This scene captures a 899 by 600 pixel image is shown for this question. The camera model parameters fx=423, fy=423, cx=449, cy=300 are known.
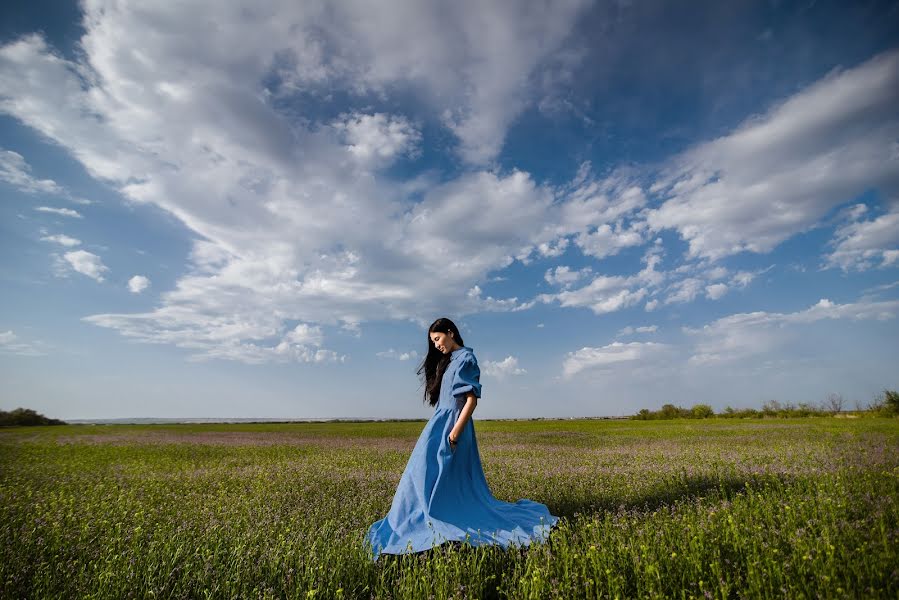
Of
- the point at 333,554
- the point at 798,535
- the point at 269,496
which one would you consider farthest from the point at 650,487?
the point at 269,496

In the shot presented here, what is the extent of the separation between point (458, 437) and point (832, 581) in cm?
341

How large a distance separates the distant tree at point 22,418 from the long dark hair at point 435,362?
213 feet

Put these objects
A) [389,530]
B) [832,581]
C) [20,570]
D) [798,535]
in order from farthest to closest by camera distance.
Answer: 1. [389,530]
2. [20,570]
3. [798,535]
4. [832,581]

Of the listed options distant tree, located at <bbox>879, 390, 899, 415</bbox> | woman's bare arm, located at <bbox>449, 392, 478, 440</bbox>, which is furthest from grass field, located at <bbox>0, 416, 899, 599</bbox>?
distant tree, located at <bbox>879, 390, 899, 415</bbox>

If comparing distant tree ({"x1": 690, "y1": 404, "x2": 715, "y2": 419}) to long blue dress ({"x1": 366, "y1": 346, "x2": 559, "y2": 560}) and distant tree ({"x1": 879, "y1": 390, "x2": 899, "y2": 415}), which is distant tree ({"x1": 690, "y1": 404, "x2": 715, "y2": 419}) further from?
long blue dress ({"x1": 366, "y1": 346, "x2": 559, "y2": 560})

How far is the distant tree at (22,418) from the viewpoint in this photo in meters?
47.7

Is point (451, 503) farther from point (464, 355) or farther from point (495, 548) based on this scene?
point (464, 355)

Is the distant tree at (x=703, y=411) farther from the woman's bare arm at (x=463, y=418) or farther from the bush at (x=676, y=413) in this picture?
the woman's bare arm at (x=463, y=418)

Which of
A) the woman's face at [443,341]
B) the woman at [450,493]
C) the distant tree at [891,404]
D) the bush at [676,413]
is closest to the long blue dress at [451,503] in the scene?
the woman at [450,493]

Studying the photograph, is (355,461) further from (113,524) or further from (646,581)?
(646,581)

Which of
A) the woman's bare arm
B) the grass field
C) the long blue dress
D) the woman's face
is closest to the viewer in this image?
the grass field

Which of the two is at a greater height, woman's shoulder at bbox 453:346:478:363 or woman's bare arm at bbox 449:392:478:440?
woman's shoulder at bbox 453:346:478:363

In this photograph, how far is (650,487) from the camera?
7477 millimetres

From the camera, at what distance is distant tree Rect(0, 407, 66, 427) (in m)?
47.7
